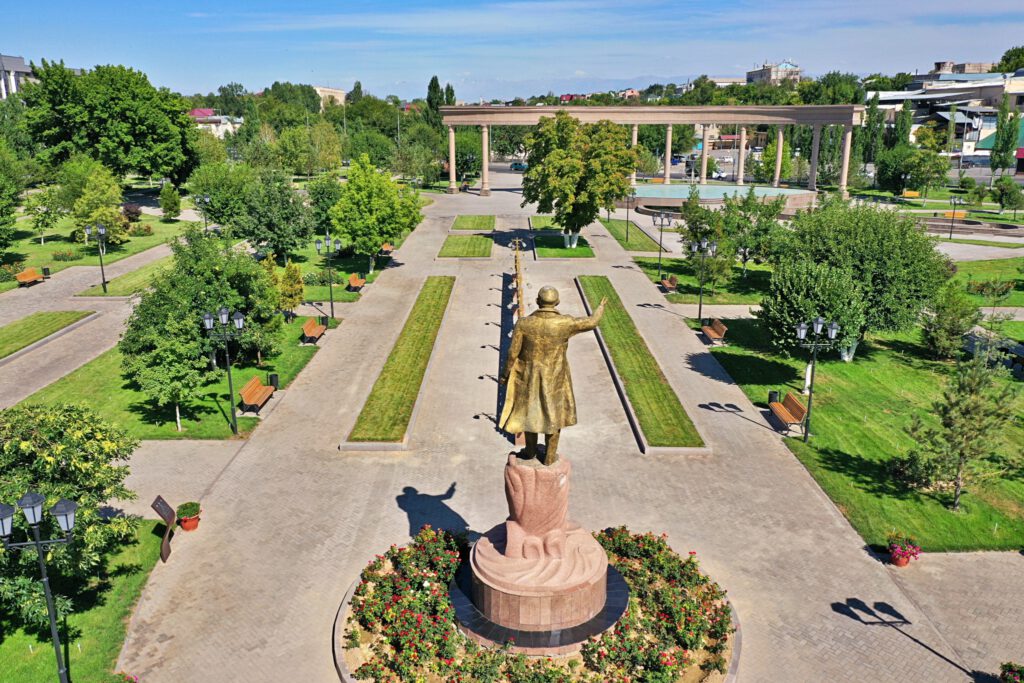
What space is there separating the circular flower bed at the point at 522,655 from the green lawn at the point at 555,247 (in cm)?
3408

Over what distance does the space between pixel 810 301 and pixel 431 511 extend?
46.5 ft

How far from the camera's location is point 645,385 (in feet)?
88.5

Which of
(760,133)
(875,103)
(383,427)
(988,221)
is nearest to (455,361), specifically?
(383,427)

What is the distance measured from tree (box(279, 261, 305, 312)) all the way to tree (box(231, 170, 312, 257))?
29.0 feet

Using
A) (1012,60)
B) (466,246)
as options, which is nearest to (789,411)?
(466,246)

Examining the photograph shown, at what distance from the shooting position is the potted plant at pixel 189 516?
1797 centimetres

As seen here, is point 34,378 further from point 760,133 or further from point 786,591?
point 760,133

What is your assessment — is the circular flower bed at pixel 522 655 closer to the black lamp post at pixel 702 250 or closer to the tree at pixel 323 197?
the black lamp post at pixel 702 250

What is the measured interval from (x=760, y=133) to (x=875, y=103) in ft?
174

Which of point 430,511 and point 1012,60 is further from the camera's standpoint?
point 1012,60

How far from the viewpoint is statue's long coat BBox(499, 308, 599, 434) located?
13.6 m

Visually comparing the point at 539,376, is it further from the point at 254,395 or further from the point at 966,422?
the point at 254,395

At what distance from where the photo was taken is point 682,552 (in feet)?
56.4

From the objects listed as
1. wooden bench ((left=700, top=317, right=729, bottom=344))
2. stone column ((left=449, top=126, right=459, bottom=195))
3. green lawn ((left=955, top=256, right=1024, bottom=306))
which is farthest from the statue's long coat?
stone column ((left=449, top=126, right=459, bottom=195))
